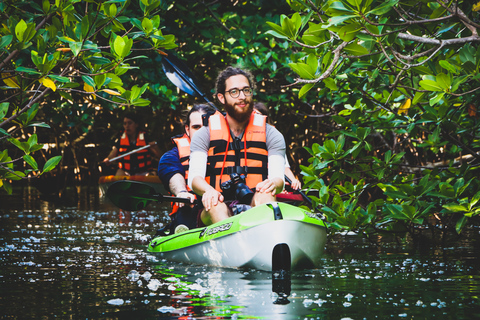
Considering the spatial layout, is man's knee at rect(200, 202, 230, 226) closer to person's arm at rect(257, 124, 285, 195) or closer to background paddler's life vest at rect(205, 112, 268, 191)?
background paddler's life vest at rect(205, 112, 268, 191)

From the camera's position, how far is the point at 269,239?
3.95 metres

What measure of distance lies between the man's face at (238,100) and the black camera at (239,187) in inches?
17.2

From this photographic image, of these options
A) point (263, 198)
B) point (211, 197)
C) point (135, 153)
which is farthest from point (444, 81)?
point (135, 153)

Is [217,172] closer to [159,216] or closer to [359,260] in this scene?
[359,260]

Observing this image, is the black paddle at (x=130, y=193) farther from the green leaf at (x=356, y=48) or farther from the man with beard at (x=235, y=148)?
the green leaf at (x=356, y=48)

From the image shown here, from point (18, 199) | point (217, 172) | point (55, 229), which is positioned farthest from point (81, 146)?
point (217, 172)

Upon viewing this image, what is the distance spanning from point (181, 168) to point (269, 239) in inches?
72.5

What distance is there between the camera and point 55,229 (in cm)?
694

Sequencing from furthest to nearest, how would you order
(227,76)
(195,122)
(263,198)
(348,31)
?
(195,122)
(227,76)
(263,198)
(348,31)

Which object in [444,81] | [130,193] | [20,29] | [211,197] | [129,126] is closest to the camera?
[444,81]

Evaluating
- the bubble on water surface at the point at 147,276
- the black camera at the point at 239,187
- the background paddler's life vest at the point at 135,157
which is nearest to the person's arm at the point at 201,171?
the black camera at the point at 239,187

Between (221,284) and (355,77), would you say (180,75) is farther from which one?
(221,284)

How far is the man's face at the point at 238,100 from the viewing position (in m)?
4.49

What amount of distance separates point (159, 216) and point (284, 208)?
5158 millimetres
